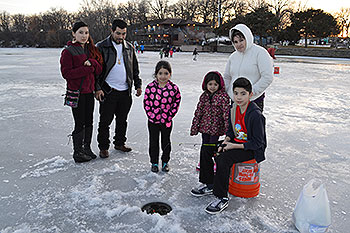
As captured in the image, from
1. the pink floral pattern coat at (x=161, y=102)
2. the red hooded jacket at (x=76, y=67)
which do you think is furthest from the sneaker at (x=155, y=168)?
the red hooded jacket at (x=76, y=67)

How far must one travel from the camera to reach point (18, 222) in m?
2.34

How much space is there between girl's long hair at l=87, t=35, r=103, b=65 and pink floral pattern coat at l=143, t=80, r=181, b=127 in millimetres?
833

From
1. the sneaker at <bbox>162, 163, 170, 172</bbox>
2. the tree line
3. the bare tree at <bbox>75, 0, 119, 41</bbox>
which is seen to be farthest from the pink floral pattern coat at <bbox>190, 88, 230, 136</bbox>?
the bare tree at <bbox>75, 0, 119, 41</bbox>

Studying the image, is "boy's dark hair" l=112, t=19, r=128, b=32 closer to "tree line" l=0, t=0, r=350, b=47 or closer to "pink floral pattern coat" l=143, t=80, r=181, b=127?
"pink floral pattern coat" l=143, t=80, r=181, b=127

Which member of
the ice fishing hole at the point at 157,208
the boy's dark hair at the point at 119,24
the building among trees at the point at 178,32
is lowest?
the ice fishing hole at the point at 157,208

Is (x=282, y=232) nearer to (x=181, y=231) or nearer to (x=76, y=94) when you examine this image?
(x=181, y=231)

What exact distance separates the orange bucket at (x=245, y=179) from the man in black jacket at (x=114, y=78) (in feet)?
6.02

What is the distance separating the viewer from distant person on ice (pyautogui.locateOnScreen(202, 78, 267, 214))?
2414mm

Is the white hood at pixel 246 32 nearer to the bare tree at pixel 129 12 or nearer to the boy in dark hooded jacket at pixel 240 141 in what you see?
the boy in dark hooded jacket at pixel 240 141

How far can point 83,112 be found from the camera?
138 inches

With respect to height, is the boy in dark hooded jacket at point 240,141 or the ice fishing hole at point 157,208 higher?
the boy in dark hooded jacket at point 240,141

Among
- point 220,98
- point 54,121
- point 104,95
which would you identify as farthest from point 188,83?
point 220,98

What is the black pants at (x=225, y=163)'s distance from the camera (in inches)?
98.8

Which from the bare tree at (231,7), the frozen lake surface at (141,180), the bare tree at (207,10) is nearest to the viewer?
the frozen lake surface at (141,180)
